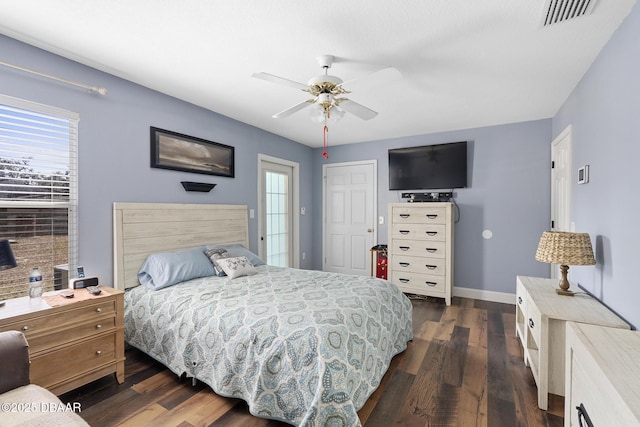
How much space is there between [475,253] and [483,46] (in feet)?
9.57

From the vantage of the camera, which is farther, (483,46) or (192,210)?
(192,210)

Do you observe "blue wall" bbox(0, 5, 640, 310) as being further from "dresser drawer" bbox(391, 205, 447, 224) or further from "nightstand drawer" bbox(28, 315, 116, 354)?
"nightstand drawer" bbox(28, 315, 116, 354)

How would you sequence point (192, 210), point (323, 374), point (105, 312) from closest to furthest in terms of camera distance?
1. point (323, 374)
2. point (105, 312)
3. point (192, 210)

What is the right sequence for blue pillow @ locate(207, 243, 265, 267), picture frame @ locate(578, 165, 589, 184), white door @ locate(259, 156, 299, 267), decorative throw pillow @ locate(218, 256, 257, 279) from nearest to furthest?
picture frame @ locate(578, 165, 589, 184) → decorative throw pillow @ locate(218, 256, 257, 279) → blue pillow @ locate(207, 243, 265, 267) → white door @ locate(259, 156, 299, 267)

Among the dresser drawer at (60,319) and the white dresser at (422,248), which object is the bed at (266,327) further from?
the white dresser at (422,248)

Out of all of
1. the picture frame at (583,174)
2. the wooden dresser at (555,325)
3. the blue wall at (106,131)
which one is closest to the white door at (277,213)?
the blue wall at (106,131)

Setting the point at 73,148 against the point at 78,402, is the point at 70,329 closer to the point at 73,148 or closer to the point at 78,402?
the point at 78,402

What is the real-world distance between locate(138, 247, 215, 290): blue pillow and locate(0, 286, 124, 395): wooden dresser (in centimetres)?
45

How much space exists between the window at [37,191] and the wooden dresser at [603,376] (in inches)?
127

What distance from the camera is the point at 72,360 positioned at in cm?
194

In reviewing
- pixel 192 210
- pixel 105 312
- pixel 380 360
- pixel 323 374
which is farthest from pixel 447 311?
Result: pixel 105 312

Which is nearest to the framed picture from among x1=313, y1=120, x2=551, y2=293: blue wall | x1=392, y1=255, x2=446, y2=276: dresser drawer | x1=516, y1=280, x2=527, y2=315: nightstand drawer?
x1=392, y1=255, x2=446, y2=276: dresser drawer

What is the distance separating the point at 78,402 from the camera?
193 cm

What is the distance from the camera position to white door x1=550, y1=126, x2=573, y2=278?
3016 mm
